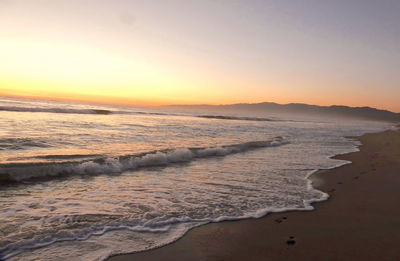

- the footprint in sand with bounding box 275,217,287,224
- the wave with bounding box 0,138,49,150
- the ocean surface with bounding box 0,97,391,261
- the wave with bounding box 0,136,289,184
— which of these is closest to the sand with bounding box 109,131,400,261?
the footprint in sand with bounding box 275,217,287,224

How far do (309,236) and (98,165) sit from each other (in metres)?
6.68

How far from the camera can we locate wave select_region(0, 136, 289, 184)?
761cm

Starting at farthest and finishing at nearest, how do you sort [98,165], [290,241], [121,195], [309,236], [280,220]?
[98,165]
[121,195]
[280,220]
[309,236]
[290,241]

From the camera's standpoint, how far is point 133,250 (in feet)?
12.8

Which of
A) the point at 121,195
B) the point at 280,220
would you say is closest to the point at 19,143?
the point at 121,195

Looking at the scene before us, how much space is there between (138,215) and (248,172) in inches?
202

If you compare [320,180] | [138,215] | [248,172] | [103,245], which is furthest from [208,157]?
[103,245]

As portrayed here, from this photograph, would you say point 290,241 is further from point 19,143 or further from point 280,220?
point 19,143

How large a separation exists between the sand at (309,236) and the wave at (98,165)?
5.17 m

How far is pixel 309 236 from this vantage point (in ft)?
14.8

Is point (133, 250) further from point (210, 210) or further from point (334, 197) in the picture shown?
point (334, 197)

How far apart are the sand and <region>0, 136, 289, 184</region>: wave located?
5172 millimetres

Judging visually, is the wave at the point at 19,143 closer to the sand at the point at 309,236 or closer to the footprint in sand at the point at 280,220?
the sand at the point at 309,236

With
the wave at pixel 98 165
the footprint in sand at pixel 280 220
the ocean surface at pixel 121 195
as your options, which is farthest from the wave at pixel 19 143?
the footprint in sand at pixel 280 220
